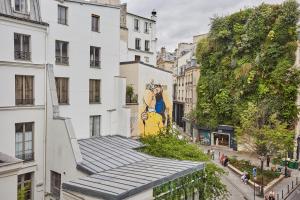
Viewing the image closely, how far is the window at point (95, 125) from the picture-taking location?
25.3 m

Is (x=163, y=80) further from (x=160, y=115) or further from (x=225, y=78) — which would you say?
(x=225, y=78)

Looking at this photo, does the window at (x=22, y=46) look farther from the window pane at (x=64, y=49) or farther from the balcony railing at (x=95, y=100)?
the balcony railing at (x=95, y=100)

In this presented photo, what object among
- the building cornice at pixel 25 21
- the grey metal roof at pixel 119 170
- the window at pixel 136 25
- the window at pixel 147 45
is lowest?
the grey metal roof at pixel 119 170

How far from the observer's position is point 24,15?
2006cm

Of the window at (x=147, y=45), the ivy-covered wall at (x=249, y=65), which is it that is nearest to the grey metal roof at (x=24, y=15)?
the window at (x=147, y=45)

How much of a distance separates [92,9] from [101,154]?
35.8ft

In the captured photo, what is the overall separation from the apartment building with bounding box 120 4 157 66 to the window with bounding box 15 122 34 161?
2308 cm

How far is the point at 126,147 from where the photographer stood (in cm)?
2319

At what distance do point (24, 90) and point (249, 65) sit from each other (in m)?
32.0

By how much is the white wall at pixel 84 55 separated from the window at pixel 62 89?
29cm

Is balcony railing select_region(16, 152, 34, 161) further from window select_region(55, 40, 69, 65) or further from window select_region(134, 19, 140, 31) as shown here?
window select_region(134, 19, 140, 31)

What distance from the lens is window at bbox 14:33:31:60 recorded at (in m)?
19.5

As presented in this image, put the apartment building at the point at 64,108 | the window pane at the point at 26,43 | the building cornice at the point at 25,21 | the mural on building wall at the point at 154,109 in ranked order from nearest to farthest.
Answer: the apartment building at the point at 64,108, the building cornice at the point at 25,21, the window pane at the point at 26,43, the mural on building wall at the point at 154,109

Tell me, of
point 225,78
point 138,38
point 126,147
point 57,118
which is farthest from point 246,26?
point 57,118
